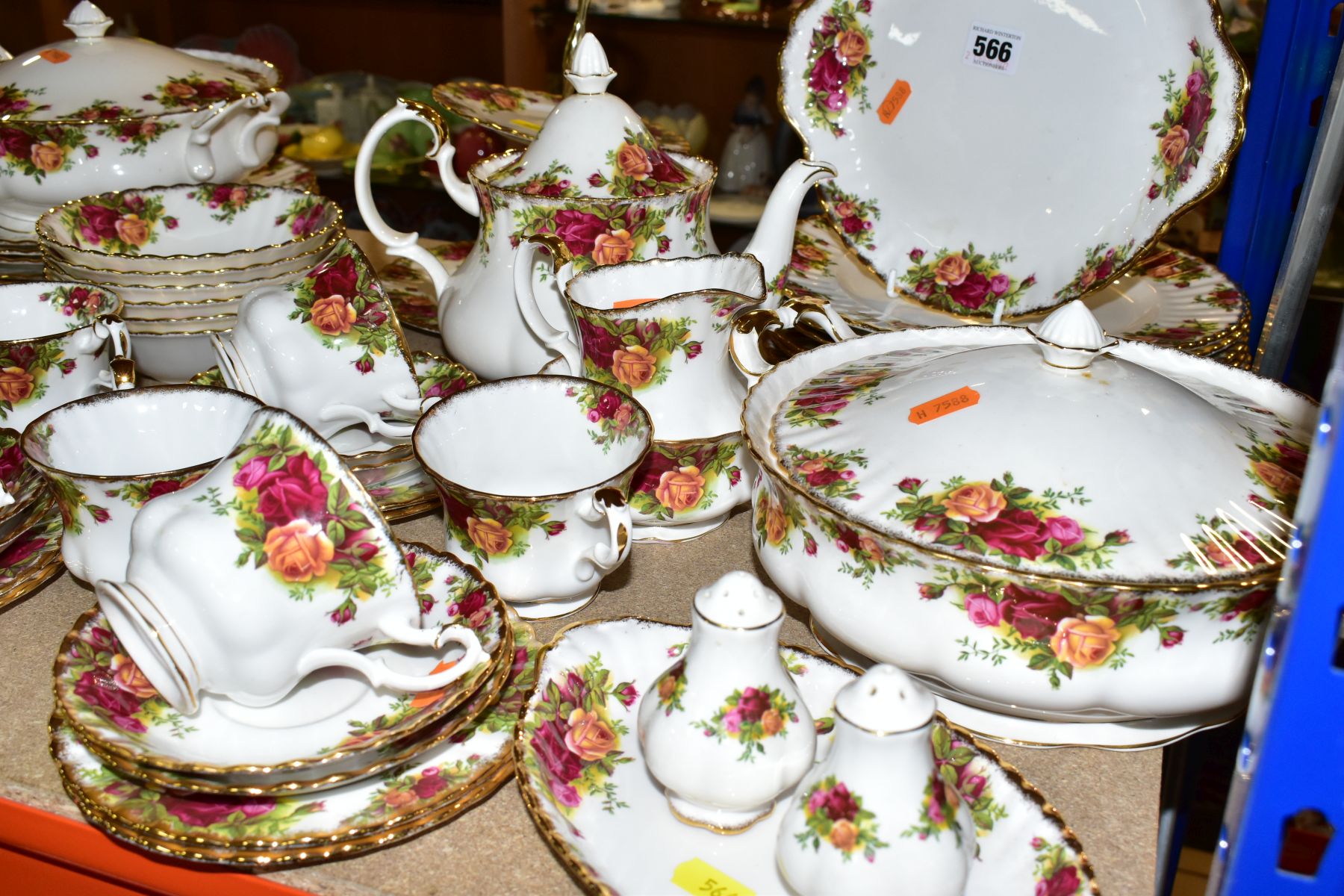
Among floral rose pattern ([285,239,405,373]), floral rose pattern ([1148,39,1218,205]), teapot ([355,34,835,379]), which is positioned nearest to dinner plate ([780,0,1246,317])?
floral rose pattern ([1148,39,1218,205])

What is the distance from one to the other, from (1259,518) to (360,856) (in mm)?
586

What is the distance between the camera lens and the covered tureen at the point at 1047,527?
0.71 m

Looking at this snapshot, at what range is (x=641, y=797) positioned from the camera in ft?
2.52

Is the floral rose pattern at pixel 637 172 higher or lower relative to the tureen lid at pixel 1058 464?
higher

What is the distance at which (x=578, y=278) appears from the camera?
1.02 m

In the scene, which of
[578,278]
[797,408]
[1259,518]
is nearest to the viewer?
[1259,518]

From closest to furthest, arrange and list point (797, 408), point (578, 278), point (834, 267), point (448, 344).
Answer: point (797, 408) → point (578, 278) → point (448, 344) → point (834, 267)

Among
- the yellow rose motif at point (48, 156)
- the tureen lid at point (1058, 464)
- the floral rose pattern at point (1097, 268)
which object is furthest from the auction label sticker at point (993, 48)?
the yellow rose motif at point (48, 156)

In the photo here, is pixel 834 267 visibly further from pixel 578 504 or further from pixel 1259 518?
pixel 1259 518

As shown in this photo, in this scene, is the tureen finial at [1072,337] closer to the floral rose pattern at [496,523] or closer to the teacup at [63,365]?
the floral rose pattern at [496,523]

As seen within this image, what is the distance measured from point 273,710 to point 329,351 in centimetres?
36

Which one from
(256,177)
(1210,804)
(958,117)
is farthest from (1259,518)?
(256,177)

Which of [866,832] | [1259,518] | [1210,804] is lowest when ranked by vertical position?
[1210,804]

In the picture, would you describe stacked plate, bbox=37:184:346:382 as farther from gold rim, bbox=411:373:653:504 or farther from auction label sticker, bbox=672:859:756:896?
auction label sticker, bbox=672:859:756:896
